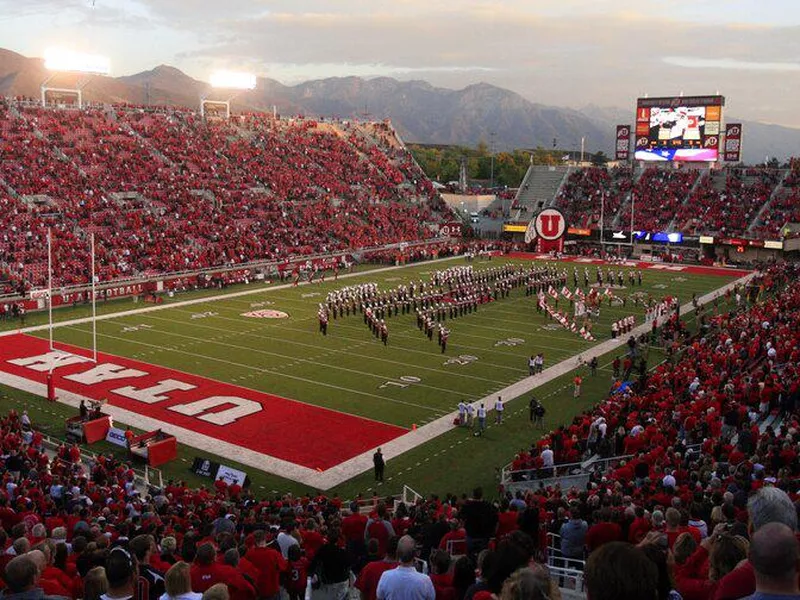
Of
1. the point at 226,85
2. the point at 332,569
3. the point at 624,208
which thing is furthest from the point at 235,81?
the point at 332,569

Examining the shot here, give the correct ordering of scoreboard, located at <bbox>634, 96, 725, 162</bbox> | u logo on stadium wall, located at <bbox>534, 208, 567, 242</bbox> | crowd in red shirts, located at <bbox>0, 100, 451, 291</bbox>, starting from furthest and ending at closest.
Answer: scoreboard, located at <bbox>634, 96, 725, 162</bbox> < u logo on stadium wall, located at <bbox>534, 208, 567, 242</bbox> < crowd in red shirts, located at <bbox>0, 100, 451, 291</bbox>

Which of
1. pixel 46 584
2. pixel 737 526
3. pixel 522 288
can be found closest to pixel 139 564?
pixel 46 584

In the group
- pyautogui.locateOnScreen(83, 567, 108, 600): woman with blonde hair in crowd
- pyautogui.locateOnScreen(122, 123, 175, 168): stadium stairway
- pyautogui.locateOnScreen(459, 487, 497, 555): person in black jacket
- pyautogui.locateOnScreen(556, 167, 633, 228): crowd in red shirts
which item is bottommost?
pyautogui.locateOnScreen(459, 487, 497, 555): person in black jacket

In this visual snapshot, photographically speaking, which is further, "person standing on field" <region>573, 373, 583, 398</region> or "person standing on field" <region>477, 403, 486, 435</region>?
"person standing on field" <region>573, 373, 583, 398</region>

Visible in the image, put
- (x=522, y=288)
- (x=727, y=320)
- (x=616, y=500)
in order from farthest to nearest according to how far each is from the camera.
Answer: (x=522, y=288) → (x=727, y=320) → (x=616, y=500)

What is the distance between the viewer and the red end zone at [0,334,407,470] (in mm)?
15773

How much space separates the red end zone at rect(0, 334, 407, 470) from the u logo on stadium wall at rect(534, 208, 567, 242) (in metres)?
32.3

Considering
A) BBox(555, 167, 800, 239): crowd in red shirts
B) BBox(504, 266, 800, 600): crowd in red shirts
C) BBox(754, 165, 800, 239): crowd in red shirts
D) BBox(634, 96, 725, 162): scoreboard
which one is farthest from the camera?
BBox(634, 96, 725, 162): scoreboard

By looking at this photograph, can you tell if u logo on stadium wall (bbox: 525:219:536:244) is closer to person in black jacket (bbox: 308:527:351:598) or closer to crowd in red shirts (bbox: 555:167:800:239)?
crowd in red shirts (bbox: 555:167:800:239)

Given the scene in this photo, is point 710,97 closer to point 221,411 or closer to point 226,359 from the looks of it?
point 226,359

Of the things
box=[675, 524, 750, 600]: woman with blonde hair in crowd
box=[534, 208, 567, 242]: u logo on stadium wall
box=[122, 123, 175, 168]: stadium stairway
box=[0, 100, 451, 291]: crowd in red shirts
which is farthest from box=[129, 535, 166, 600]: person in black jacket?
box=[534, 208, 567, 242]: u logo on stadium wall

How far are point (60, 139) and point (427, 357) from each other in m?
28.3

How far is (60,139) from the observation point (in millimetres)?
41750

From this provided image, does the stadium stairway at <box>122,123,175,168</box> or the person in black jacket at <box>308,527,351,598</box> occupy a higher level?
the stadium stairway at <box>122,123,175,168</box>
